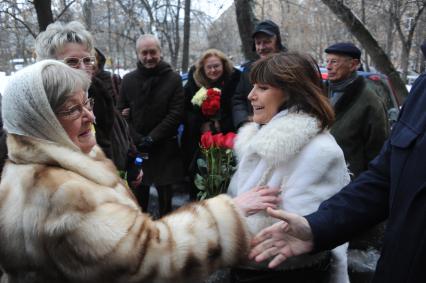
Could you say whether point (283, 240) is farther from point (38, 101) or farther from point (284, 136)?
point (38, 101)

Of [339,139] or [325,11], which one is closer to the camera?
[339,139]

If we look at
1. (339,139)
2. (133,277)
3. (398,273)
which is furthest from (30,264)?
(339,139)

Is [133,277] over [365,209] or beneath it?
beneath

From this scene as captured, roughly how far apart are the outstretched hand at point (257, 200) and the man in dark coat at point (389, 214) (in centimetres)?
11

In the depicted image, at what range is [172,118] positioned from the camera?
4344 millimetres

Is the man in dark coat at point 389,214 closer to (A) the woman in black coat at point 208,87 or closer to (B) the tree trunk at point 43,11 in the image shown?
(A) the woman in black coat at point 208,87

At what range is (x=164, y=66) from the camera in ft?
14.6

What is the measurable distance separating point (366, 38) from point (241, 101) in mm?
5489

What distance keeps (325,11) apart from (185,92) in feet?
52.9

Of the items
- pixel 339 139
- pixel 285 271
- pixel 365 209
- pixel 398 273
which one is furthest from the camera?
pixel 339 139

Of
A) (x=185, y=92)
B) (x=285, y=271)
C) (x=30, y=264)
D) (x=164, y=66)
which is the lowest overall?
(x=285, y=271)

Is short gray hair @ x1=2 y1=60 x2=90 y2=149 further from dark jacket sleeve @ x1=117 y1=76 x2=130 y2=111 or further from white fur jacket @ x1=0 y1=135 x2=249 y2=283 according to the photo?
dark jacket sleeve @ x1=117 y1=76 x2=130 y2=111

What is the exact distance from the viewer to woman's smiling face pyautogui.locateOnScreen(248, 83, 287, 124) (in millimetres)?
2107

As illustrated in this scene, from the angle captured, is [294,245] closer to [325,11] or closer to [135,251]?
[135,251]
